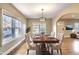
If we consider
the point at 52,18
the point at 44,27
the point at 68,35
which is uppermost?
the point at 52,18

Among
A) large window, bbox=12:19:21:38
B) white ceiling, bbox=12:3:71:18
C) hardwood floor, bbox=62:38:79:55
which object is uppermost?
white ceiling, bbox=12:3:71:18

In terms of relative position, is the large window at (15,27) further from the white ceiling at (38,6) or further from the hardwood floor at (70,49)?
the hardwood floor at (70,49)

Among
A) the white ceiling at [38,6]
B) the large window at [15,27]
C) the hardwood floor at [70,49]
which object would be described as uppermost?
the white ceiling at [38,6]

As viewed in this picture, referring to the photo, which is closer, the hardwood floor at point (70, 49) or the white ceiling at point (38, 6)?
the hardwood floor at point (70, 49)

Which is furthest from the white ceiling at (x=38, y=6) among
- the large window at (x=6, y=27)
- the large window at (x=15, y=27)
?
the large window at (x=6, y=27)

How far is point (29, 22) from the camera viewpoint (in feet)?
28.7

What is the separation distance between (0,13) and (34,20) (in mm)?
5661

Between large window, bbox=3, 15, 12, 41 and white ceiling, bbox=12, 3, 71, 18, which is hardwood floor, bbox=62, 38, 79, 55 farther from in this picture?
large window, bbox=3, 15, 12, 41

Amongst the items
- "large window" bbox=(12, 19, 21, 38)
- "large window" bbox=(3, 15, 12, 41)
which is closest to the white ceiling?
"large window" bbox=(12, 19, 21, 38)

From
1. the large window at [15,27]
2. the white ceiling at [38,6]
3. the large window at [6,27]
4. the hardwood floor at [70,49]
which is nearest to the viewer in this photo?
the large window at [6,27]

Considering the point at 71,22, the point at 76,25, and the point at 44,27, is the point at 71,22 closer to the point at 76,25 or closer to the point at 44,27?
the point at 76,25

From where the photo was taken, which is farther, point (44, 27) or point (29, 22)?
point (44, 27)
